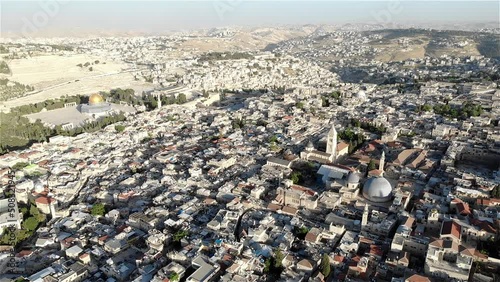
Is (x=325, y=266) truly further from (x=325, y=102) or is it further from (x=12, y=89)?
(x=12, y=89)

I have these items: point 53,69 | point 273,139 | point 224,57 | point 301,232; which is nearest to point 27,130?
point 273,139

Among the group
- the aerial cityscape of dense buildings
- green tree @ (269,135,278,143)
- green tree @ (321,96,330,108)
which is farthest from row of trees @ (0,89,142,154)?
green tree @ (321,96,330,108)

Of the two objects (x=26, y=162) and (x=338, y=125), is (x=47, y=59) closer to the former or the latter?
(x=26, y=162)

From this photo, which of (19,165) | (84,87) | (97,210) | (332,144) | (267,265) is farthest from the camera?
(84,87)

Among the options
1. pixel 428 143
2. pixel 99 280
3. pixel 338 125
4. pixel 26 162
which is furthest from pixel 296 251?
pixel 26 162

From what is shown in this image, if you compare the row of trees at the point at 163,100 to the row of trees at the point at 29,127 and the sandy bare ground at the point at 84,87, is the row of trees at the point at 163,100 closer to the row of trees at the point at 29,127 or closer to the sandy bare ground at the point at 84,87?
the row of trees at the point at 29,127

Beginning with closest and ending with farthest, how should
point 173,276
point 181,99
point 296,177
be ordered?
1. point 173,276
2. point 296,177
3. point 181,99
